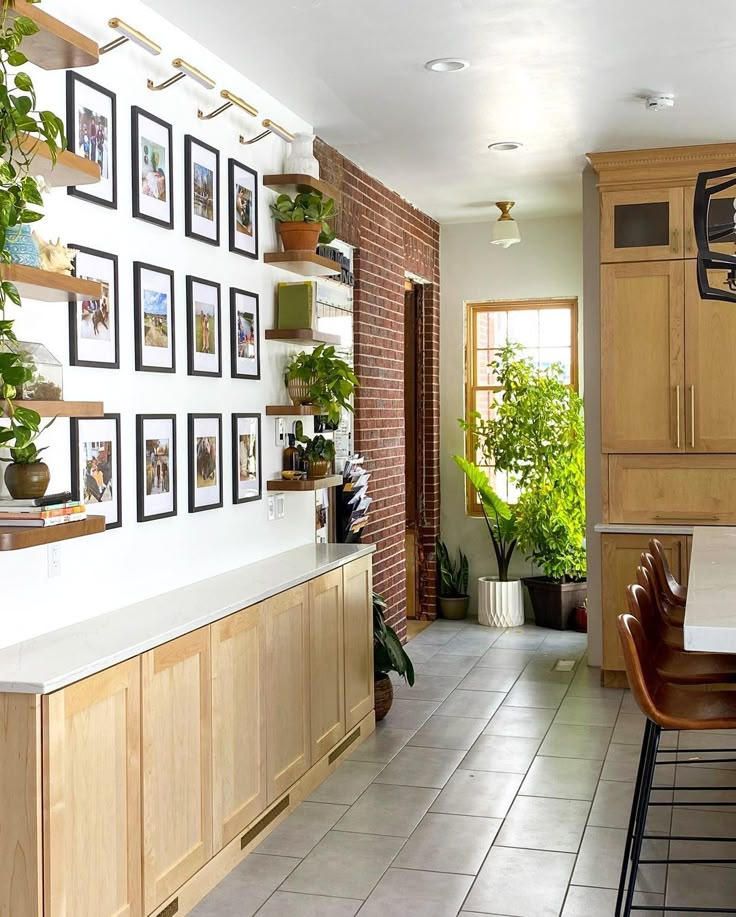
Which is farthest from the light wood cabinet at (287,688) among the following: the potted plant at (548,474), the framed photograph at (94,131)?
the potted plant at (548,474)

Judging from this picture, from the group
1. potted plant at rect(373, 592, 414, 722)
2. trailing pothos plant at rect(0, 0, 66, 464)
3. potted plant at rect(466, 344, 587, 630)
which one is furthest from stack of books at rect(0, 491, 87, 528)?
potted plant at rect(466, 344, 587, 630)

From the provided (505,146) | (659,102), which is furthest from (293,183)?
(659,102)

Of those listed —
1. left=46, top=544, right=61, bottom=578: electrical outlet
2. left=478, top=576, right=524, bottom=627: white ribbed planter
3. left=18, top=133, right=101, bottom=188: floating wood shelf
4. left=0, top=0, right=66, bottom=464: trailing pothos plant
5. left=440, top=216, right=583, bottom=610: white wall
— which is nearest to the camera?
left=0, top=0, right=66, bottom=464: trailing pothos plant

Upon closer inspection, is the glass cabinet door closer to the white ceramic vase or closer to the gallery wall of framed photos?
the white ceramic vase

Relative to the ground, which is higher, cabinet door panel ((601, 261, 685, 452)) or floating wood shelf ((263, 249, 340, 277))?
floating wood shelf ((263, 249, 340, 277))

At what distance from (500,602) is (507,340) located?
6.11 ft

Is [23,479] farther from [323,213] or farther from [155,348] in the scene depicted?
[323,213]

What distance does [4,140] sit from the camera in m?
2.43

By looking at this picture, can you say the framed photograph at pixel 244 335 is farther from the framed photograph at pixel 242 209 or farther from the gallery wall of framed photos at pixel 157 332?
the framed photograph at pixel 242 209

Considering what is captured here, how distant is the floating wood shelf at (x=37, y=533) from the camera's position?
2.49m

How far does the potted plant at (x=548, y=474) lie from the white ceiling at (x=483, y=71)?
67.5 inches

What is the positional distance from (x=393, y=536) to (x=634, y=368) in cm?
181

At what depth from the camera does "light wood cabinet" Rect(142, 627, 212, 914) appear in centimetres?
285

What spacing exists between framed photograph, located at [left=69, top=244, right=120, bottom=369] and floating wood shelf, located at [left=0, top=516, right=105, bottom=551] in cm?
61
